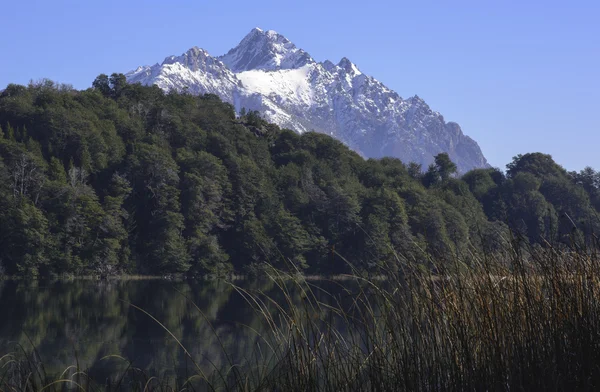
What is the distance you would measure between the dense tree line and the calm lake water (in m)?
3.73

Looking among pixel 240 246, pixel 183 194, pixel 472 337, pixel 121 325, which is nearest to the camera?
pixel 472 337

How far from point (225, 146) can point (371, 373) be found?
49916 mm

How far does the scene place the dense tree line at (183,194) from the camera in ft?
135

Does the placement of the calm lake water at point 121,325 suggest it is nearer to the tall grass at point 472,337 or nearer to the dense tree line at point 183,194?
the dense tree line at point 183,194

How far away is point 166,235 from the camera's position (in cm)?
4431

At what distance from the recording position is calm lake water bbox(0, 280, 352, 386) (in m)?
18.5

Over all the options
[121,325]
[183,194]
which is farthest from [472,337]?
[183,194]

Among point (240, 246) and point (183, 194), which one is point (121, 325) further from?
point (240, 246)

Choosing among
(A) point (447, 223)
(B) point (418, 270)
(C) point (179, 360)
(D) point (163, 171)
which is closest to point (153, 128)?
(D) point (163, 171)

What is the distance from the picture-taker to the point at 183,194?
155ft

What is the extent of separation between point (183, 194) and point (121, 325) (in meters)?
22.2

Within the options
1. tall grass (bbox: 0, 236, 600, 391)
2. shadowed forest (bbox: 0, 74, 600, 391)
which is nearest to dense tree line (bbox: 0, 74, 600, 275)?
shadowed forest (bbox: 0, 74, 600, 391)

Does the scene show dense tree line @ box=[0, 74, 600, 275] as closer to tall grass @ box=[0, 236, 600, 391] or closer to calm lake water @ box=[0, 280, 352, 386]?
calm lake water @ box=[0, 280, 352, 386]

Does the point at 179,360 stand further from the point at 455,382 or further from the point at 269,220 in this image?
the point at 269,220
